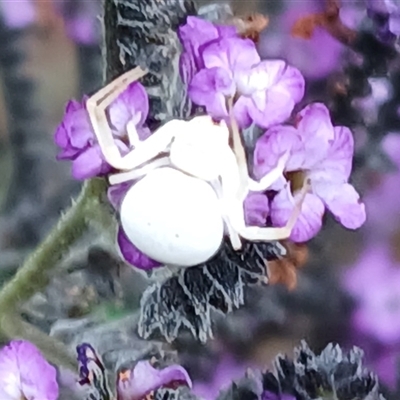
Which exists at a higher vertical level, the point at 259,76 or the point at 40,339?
the point at 259,76

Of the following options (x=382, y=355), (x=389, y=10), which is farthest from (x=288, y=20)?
(x=382, y=355)

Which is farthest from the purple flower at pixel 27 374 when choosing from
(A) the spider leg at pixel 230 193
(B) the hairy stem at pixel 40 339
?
(A) the spider leg at pixel 230 193

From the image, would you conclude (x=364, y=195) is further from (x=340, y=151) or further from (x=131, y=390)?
(x=131, y=390)

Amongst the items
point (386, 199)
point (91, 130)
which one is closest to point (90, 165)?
point (91, 130)

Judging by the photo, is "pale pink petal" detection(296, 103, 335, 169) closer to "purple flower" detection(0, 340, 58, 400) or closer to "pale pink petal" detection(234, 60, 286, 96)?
"pale pink petal" detection(234, 60, 286, 96)

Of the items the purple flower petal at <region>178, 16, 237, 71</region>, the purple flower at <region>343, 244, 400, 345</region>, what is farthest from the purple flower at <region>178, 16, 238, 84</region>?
the purple flower at <region>343, 244, 400, 345</region>

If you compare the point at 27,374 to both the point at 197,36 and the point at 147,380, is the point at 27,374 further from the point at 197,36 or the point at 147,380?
the point at 197,36
